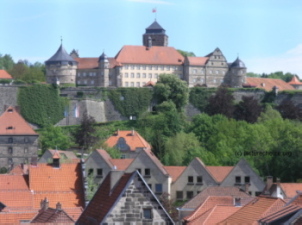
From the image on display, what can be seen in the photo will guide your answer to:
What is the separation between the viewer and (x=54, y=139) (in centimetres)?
9988

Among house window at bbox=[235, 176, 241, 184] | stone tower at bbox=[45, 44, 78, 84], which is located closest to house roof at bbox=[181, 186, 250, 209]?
house window at bbox=[235, 176, 241, 184]

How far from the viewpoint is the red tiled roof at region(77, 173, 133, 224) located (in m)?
26.8

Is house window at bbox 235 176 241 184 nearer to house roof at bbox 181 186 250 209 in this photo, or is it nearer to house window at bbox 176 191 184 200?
house window at bbox 176 191 184 200

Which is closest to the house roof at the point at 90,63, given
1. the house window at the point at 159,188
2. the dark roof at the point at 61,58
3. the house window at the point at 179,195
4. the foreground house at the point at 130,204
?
the dark roof at the point at 61,58

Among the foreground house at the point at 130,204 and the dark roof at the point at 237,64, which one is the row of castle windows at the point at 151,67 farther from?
the foreground house at the point at 130,204

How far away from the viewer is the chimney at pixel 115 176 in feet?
89.5

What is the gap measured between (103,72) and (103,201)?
316 feet

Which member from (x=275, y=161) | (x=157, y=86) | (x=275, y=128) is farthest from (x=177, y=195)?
(x=157, y=86)

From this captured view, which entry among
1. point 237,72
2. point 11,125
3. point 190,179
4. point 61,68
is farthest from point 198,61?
point 190,179

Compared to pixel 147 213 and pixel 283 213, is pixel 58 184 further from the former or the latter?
pixel 283 213

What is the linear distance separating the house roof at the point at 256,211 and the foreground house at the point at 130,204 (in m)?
5.01

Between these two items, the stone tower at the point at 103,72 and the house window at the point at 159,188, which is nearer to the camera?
the house window at the point at 159,188

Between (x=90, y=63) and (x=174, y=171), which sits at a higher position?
(x=90, y=63)

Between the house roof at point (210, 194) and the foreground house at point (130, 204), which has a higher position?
the foreground house at point (130, 204)
